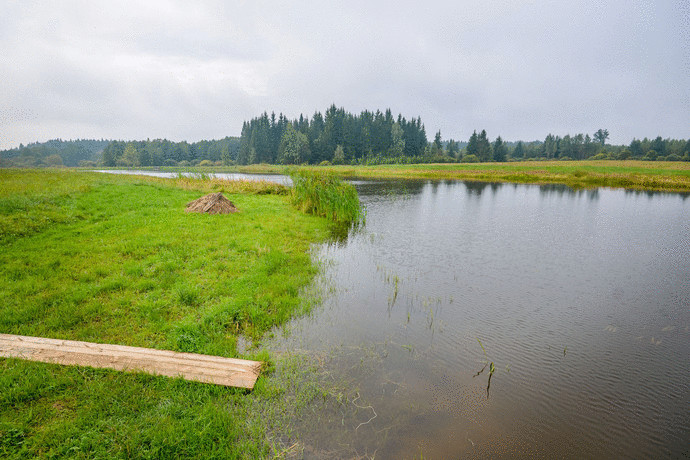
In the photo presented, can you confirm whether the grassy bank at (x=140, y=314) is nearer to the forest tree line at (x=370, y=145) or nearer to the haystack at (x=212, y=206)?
the haystack at (x=212, y=206)

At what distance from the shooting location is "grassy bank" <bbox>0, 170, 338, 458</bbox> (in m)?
4.03

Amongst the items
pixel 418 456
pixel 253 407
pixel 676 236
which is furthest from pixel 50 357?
pixel 676 236

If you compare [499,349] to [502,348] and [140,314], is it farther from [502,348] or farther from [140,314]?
[140,314]

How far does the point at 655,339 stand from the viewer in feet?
24.0

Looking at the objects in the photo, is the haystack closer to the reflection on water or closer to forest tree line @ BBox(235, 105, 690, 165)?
the reflection on water

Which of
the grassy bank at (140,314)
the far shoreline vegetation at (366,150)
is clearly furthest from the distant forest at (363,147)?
the grassy bank at (140,314)

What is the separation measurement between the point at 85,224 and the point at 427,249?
14593 millimetres

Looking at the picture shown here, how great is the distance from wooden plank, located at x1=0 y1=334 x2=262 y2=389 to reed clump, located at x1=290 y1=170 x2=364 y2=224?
14307 millimetres

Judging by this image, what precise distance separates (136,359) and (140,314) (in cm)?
194

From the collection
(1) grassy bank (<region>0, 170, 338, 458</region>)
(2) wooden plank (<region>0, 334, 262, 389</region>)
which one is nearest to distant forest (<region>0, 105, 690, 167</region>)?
(1) grassy bank (<region>0, 170, 338, 458</region>)

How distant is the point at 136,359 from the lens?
5.17 metres

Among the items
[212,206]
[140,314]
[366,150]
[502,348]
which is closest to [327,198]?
[212,206]

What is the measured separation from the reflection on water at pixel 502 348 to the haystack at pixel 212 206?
697cm

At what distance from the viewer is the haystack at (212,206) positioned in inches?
674
